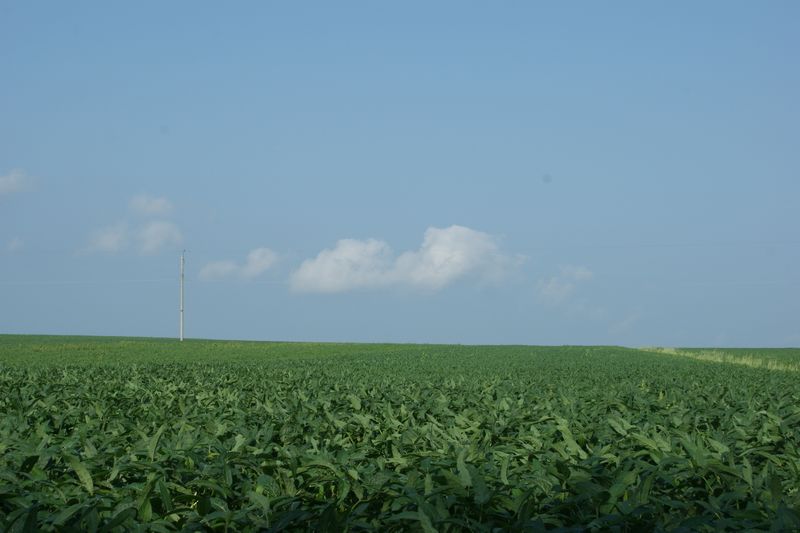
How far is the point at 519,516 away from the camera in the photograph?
10.2ft

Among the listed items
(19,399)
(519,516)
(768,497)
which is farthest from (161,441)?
(19,399)

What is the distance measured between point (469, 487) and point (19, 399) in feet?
29.4

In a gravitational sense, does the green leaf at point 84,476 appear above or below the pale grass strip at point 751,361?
above

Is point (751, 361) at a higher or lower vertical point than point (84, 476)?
lower

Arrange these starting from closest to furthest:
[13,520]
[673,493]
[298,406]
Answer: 1. [13,520]
2. [673,493]
3. [298,406]

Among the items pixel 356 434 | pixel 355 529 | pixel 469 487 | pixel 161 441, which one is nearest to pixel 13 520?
pixel 355 529

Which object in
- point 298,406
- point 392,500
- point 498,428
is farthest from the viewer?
point 298,406

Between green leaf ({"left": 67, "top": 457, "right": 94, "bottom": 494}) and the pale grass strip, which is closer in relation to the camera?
green leaf ({"left": 67, "top": 457, "right": 94, "bottom": 494})

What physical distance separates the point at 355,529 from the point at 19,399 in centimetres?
899

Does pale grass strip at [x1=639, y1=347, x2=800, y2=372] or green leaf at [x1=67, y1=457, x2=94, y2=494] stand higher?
green leaf at [x1=67, y1=457, x2=94, y2=494]

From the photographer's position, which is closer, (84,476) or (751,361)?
(84,476)

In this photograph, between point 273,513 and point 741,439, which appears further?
point 741,439

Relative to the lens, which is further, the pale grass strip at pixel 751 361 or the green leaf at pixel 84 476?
the pale grass strip at pixel 751 361

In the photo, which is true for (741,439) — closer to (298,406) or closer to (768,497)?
(768,497)
